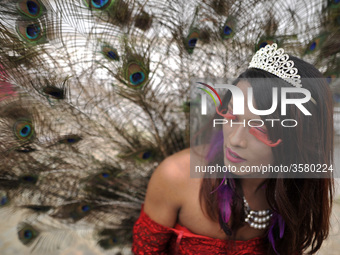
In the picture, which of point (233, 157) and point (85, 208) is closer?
point (233, 157)

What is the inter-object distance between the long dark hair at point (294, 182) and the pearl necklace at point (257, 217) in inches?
0.8

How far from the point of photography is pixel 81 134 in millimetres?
985

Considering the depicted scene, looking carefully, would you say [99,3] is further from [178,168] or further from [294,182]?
[294,182]

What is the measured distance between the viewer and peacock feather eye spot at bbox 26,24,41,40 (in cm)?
76

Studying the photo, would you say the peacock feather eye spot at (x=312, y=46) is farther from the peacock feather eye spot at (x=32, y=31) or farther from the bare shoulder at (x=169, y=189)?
the peacock feather eye spot at (x=32, y=31)

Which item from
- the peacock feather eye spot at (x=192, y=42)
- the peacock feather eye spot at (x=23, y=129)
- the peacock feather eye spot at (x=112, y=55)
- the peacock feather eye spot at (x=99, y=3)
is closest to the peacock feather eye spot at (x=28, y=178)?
the peacock feather eye spot at (x=23, y=129)

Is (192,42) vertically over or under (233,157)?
over

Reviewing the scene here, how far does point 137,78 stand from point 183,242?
0.60 meters

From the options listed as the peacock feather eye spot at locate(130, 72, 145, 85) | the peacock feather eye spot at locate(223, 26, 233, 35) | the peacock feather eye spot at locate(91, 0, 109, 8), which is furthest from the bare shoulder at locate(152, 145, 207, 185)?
the peacock feather eye spot at locate(91, 0, 109, 8)

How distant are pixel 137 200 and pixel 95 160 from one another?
0.30 meters

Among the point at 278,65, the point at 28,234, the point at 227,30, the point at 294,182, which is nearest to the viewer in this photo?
the point at 278,65

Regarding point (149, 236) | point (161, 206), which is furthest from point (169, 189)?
point (149, 236)

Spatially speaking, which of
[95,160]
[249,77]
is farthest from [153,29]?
[95,160]

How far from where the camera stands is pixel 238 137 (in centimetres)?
73
